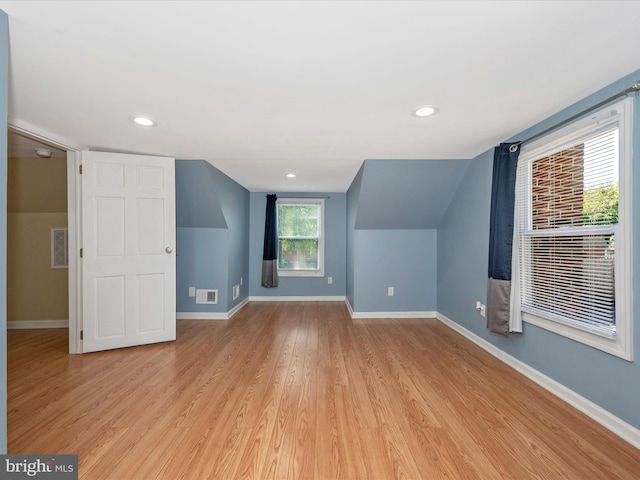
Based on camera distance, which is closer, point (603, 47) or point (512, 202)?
point (603, 47)

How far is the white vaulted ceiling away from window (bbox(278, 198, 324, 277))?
2794 millimetres

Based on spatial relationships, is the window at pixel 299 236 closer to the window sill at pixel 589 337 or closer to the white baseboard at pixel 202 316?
the white baseboard at pixel 202 316

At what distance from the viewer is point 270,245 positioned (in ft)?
16.7

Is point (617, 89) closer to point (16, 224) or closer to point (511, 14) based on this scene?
point (511, 14)

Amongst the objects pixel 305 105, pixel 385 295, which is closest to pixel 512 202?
pixel 305 105

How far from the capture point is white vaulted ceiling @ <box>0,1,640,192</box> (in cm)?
117

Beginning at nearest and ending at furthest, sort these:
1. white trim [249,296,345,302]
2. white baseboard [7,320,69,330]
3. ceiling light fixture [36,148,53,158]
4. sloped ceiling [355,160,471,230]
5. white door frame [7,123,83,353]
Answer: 1. white door frame [7,123,83,353]
2. ceiling light fixture [36,148,53,158]
3. sloped ceiling [355,160,471,230]
4. white baseboard [7,320,69,330]
5. white trim [249,296,345,302]

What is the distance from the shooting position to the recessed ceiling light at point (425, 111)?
197 centimetres

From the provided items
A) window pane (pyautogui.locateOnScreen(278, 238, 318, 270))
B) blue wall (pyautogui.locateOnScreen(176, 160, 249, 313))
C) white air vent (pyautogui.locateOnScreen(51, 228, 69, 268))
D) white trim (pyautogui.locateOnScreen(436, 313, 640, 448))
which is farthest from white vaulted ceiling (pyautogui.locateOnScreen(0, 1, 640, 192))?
window pane (pyautogui.locateOnScreen(278, 238, 318, 270))

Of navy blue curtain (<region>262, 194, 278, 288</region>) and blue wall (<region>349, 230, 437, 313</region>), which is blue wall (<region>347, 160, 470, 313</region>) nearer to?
blue wall (<region>349, 230, 437, 313</region>)

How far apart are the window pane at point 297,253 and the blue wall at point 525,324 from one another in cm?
222

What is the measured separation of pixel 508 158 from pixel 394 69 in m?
1.58

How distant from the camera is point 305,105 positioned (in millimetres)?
1936

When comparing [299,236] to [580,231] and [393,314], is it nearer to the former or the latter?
[393,314]
